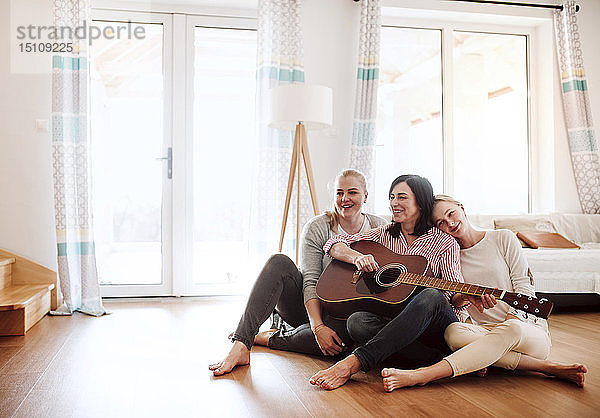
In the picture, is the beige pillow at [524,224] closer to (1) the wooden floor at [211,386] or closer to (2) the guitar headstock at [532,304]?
(1) the wooden floor at [211,386]

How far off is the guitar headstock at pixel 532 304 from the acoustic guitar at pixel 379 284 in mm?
79

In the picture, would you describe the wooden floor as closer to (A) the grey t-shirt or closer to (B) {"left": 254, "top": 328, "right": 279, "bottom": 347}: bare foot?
(B) {"left": 254, "top": 328, "right": 279, "bottom": 347}: bare foot

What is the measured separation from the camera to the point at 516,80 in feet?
18.0

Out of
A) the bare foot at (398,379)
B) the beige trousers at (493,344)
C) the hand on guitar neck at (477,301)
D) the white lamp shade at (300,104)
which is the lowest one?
the bare foot at (398,379)

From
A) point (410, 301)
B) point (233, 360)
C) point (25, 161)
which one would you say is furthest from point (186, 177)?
point (410, 301)

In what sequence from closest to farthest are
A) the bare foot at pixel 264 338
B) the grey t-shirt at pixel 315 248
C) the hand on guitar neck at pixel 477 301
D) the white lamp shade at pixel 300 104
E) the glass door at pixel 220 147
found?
the hand on guitar neck at pixel 477 301 → the grey t-shirt at pixel 315 248 → the bare foot at pixel 264 338 → the white lamp shade at pixel 300 104 → the glass door at pixel 220 147

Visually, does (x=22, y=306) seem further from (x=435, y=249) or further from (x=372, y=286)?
(x=435, y=249)

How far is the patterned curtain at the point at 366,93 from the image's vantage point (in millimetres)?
4707

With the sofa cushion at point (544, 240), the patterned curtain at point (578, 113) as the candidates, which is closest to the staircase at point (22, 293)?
→ the sofa cushion at point (544, 240)

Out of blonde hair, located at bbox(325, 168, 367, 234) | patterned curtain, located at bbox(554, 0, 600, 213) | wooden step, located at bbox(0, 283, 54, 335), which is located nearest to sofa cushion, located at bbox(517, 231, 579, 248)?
patterned curtain, located at bbox(554, 0, 600, 213)

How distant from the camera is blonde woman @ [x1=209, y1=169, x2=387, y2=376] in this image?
2.58 m

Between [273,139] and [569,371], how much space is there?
281cm

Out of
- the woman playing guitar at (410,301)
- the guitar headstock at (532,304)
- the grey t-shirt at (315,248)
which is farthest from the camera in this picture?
the grey t-shirt at (315,248)

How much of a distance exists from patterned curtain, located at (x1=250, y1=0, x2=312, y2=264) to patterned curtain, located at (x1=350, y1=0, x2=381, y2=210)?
0.49 metres
